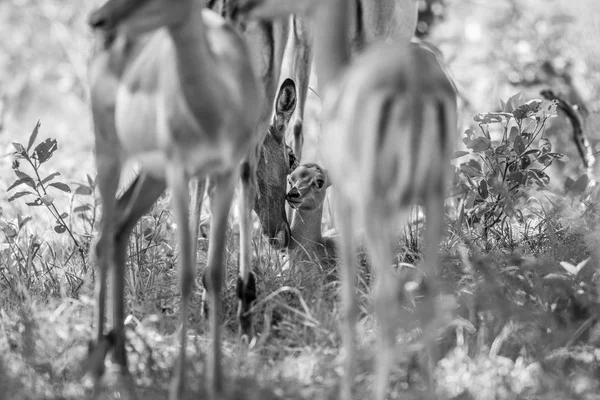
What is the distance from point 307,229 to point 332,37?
2.16m

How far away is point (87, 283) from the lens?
14.9 feet

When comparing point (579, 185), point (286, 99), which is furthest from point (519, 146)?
point (286, 99)

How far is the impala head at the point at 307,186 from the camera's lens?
4.71 m

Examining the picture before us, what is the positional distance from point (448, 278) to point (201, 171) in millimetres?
1735

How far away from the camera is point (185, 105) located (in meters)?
2.88

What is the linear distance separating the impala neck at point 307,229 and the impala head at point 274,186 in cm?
6

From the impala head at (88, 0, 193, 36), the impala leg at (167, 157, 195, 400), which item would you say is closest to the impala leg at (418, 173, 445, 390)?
the impala leg at (167, 157, 195, 400)

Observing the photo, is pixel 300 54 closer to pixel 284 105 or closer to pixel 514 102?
pixel 284 105

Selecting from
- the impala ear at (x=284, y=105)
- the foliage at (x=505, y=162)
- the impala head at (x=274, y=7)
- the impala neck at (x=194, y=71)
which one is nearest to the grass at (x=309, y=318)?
the foliage at (x=505, y=162)

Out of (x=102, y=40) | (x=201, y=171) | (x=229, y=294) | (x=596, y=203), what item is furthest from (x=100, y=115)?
(x=596, y=203)

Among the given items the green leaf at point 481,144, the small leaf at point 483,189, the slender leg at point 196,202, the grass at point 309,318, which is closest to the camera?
the grass at point 309,318

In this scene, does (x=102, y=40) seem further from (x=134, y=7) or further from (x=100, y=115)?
(x=134, y=7)

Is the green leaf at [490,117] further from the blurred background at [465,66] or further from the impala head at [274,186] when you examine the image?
the blurred background at [465,66]

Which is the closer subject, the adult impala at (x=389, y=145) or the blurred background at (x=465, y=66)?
the adult impala at (x=389, y=145)
